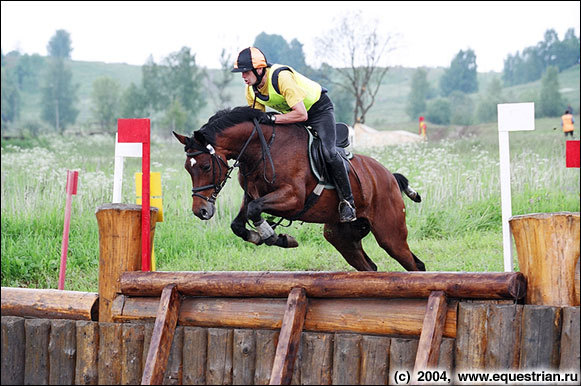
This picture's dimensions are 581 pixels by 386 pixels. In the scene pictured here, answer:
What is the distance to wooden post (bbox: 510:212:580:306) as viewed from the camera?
3.25m

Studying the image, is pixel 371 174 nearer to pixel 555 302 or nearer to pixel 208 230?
pixel 555 302

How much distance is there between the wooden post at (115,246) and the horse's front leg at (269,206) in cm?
78

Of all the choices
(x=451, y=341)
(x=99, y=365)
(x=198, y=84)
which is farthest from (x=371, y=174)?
(x=198, y=84)

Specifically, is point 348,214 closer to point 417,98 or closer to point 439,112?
point 439,112

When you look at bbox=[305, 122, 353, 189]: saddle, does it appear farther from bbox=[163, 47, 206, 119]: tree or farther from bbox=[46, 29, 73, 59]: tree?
bbox=[46, 29, 73, 59]: tree

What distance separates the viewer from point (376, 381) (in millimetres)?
3506

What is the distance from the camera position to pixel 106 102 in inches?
1592

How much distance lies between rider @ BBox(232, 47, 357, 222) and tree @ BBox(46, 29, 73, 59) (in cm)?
7717

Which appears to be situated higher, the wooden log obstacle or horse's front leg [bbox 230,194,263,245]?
horse's front leg [bbox 230,194,263,245]

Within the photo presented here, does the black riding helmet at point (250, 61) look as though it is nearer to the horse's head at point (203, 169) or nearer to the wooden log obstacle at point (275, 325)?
the horse's head at point (203, 169)

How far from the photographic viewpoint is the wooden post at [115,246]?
165 inches

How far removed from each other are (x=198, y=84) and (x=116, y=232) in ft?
105

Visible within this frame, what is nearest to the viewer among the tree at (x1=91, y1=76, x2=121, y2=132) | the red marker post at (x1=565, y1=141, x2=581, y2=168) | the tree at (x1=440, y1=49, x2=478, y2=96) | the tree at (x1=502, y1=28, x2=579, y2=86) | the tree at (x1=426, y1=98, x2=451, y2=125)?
the red marker post at (x1=565, y1=141, x2=581, y2=168)

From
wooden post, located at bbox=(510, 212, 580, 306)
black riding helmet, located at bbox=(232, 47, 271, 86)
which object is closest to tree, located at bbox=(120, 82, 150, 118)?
black riding helmet, located at bbox=(232, 47, 271, 86)
